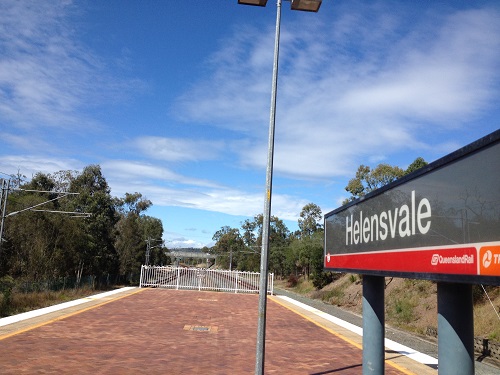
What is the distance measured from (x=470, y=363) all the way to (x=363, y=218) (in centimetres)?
170

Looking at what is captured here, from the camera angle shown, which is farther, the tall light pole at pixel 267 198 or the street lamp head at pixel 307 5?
the street lamp head at pixel 307 5

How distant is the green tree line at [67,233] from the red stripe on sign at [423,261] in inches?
702

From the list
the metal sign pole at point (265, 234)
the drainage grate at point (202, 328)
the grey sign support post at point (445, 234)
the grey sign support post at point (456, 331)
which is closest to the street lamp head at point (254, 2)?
the metal sign pole at point (265, 234)

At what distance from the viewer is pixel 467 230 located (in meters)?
2.69

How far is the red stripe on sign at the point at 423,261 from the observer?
267 centimetres

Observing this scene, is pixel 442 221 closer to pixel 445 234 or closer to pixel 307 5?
pixel 445 234

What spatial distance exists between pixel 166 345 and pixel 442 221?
9.41 meters

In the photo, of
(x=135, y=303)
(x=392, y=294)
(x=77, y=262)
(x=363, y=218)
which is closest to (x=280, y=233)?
(x=77, y=262)

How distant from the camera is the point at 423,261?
3199 mm

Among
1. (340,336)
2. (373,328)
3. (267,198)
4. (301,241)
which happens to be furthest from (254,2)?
(301,241)

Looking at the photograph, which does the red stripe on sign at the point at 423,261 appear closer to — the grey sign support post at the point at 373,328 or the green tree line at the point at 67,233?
the grey sign support post at the point at 373,328

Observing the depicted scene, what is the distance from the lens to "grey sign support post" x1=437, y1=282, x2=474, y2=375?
3236mm

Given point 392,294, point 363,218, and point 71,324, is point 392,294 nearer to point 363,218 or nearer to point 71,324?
point 71,324

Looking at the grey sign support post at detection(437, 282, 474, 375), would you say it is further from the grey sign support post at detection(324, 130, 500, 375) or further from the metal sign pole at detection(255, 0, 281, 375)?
the metal sign pole at detection(255, 0, 281, 375)
